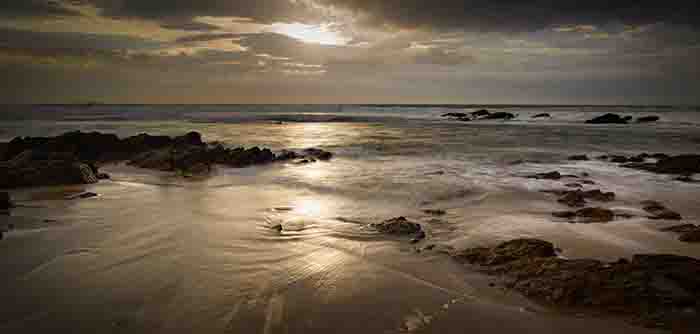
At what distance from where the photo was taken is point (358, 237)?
491 centimetres

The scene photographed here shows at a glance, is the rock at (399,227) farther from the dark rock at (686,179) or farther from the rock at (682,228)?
the dark rock at (686,179)

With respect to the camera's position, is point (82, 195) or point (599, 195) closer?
point (82, 195)

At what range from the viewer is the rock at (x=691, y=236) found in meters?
4.53

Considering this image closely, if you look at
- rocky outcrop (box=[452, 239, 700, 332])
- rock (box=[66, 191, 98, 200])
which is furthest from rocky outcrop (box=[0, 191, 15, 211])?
rocky outcrop (box=[452, 239, 700, 332])

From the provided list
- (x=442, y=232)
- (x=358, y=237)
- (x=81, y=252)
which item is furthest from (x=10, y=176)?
(x=442, y=232)

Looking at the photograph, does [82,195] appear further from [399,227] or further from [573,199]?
[573,199]

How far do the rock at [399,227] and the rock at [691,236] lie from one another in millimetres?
3241

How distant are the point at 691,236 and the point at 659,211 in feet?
5.43

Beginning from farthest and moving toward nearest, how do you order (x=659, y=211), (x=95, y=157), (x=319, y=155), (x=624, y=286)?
(x=319, y=155) < (x=95, y=157) < (x=659, y=211) < (x=624, y=286)

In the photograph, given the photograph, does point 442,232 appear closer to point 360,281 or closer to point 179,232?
point 360,281

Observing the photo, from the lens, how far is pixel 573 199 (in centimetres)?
669

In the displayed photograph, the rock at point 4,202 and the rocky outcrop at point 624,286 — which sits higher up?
the rock at point 4,202

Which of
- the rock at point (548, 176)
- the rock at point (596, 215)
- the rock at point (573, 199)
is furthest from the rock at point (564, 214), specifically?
the rock at point (548, 176)

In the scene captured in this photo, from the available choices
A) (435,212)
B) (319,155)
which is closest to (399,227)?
(435,212)
